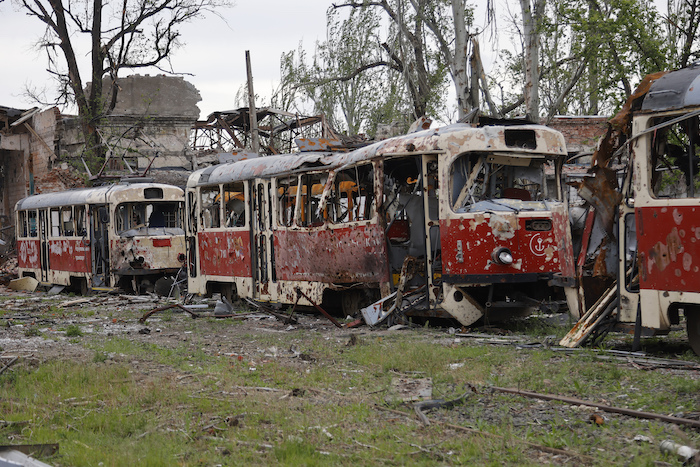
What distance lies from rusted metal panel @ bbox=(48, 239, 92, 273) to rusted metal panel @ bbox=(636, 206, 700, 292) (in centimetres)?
1564

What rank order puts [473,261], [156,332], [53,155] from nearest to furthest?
[473,261] → [156,332] → [53,155]

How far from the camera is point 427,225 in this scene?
10.6 metres

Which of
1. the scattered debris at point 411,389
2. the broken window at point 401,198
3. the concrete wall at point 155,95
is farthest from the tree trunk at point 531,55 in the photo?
the concrete wall at point 155,95

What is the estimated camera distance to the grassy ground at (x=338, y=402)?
4.97 m

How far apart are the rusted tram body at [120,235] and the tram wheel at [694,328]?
1363 centimetres

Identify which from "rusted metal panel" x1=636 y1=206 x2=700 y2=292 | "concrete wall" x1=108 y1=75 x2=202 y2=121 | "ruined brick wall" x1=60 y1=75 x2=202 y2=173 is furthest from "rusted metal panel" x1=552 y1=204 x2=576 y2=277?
"concrete wall" x1=108 y1=75 x2=202 y2=121

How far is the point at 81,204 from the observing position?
2048cm

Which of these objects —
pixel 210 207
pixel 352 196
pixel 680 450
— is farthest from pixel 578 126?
pixel 680 450

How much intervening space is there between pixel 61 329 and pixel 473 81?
453 inches

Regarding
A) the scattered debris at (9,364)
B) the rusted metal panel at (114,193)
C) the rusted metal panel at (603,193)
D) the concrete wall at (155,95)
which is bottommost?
the scattered debris at (9,364)

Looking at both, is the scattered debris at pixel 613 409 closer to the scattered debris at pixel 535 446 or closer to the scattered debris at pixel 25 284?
the scattered debris at pixel 535 446

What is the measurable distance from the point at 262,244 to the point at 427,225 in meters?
4.49

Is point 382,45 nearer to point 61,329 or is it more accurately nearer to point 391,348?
point 61,329

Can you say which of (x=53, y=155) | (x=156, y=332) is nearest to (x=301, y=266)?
(x=156, y=332)
